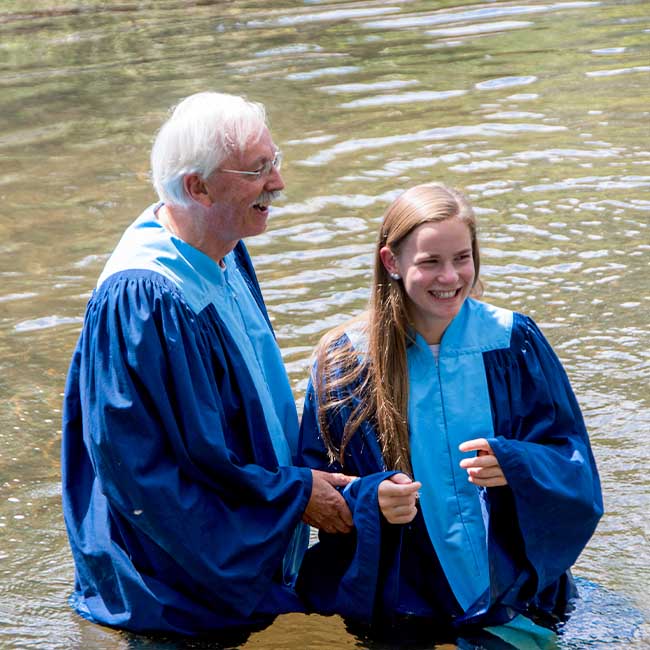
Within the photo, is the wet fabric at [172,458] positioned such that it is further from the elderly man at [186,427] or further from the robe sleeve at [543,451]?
the robe sleeve at [543,451]

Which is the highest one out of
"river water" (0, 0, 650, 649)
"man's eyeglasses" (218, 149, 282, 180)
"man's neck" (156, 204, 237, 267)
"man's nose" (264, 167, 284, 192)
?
"man's eyeglasses" (218, 149, 282, 180)

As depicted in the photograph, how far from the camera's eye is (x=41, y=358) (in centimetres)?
761

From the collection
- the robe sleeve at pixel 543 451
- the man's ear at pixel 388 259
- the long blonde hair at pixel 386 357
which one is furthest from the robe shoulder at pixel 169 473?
the robe sleeve at pixel 543 451

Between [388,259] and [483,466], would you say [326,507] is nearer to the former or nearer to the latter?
[483,466]

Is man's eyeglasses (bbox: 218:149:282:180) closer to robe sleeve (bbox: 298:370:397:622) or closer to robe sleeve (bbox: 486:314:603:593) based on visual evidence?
robe sleeve (bbox: 298:370:397:622)

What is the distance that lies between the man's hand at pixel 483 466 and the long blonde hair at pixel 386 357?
0.88 ft

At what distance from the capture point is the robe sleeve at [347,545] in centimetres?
417

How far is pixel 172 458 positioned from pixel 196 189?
0.90 meters

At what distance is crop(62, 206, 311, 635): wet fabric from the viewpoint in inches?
160

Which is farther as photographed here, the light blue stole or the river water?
the river water

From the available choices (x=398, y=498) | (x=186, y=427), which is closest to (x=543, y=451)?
(x=398, y=498)

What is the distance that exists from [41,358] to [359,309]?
1.94 metres

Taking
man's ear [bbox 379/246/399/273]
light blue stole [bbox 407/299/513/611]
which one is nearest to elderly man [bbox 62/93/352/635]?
light blue stole [bbox 407/299/513/611]

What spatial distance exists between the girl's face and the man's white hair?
2.17ft
